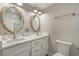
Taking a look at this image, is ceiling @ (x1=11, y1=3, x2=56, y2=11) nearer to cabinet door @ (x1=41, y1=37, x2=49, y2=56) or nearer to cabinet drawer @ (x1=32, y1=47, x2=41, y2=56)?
cabinet door @ (x1=41, y1=37, x2=49, y2=56)

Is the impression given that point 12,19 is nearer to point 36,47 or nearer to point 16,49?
point 16,49

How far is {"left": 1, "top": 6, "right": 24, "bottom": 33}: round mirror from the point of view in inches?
39.8

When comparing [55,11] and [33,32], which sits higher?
[55,11]

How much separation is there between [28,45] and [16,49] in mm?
169

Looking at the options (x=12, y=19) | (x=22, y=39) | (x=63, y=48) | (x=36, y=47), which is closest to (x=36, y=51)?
(x=36, y=47)

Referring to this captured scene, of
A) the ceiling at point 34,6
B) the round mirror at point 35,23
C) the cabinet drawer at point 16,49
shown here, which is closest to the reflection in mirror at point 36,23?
the round mirror at point 35,23

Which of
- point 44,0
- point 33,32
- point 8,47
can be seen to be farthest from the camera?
point 33,32

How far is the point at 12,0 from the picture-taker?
38.1 inches

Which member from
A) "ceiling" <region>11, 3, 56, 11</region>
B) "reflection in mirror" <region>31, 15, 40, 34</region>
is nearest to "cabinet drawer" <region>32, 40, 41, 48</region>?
"reflection in mirror" <region>31, 15, 40, 34</region>

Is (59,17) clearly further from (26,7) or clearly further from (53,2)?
(26,7)

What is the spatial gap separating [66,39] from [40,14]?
50cm

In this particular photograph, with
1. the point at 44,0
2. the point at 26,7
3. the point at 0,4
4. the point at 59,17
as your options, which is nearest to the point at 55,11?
the point at 59,17

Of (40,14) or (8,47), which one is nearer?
(8,47)

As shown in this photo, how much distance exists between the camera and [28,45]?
3.39 ft
